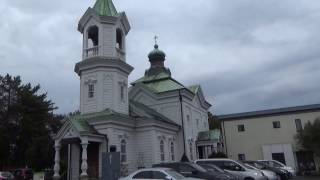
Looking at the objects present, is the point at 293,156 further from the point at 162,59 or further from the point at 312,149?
the point at 162,59

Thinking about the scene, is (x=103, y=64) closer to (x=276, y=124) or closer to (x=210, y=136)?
(x=210, y=136)

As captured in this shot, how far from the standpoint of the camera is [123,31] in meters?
33.1

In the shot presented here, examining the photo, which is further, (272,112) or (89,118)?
(272,112)

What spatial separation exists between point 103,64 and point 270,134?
23662mm

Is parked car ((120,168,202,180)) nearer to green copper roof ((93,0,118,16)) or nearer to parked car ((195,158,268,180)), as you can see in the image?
parked car ((195,158,268,180))

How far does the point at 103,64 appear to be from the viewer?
3066 centimetres

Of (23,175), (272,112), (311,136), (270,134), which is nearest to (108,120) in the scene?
(23,175)

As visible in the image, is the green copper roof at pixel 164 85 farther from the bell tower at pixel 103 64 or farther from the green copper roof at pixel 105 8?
the green copper roof at pixel 105 8

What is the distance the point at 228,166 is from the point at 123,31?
16244 mm

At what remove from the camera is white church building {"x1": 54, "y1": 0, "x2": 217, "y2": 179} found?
28000mm

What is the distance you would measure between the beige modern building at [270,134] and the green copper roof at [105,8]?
21.5 m

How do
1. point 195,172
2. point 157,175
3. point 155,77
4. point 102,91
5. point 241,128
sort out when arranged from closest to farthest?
point 157,175, point 195,172, point 102,91, point 155,77, point 241,128

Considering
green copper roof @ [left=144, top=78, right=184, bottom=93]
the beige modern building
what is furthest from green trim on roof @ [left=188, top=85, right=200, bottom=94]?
the beige modern building

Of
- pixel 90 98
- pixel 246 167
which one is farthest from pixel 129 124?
pixel 246 167
